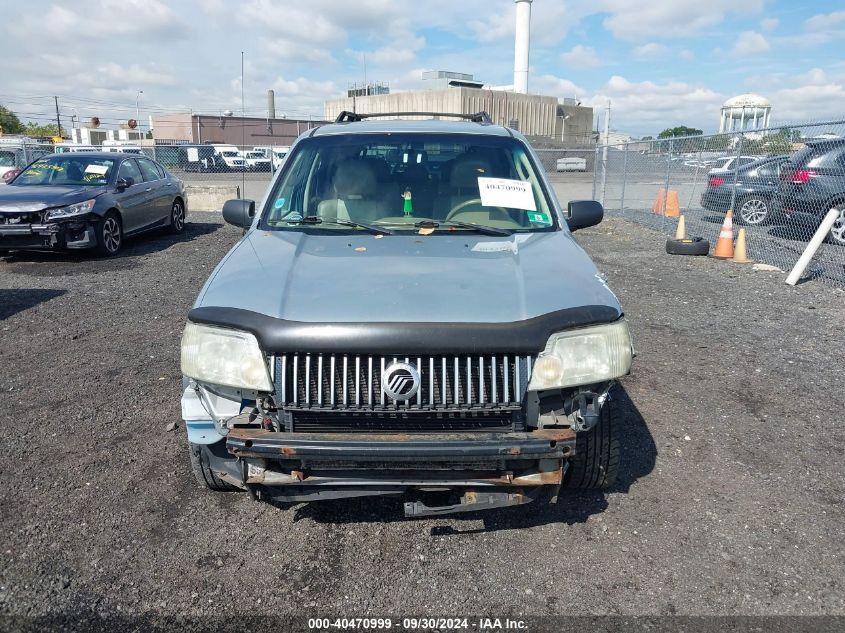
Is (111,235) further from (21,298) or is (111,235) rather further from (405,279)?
(405,279)

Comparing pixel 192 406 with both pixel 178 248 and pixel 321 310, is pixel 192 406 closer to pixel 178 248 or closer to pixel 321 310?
pixel 321 310

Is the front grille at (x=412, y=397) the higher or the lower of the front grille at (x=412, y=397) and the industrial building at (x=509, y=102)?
Answer: the lower

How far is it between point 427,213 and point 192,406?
1.87 m

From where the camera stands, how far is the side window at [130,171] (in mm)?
10992

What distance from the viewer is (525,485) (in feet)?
8.57

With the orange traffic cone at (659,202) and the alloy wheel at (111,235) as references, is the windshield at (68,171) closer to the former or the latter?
the alloy wheel at (111,235)

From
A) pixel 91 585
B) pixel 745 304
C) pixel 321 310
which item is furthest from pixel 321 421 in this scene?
pixel 745 304

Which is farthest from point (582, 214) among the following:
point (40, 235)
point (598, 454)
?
point (40, 235)

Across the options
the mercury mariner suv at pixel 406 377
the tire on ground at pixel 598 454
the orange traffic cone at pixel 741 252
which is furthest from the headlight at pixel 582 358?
the orange traffic cone at pixel 741 252

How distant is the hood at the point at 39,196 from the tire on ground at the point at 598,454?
9.07 meters

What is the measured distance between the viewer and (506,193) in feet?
12.9

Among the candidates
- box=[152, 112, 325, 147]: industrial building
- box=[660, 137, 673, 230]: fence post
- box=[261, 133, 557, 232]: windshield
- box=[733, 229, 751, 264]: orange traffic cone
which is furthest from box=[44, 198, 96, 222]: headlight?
box=[152, 112, 325, 147]: industrial building

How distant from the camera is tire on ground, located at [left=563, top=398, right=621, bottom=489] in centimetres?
300

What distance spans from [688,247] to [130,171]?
381 inches
